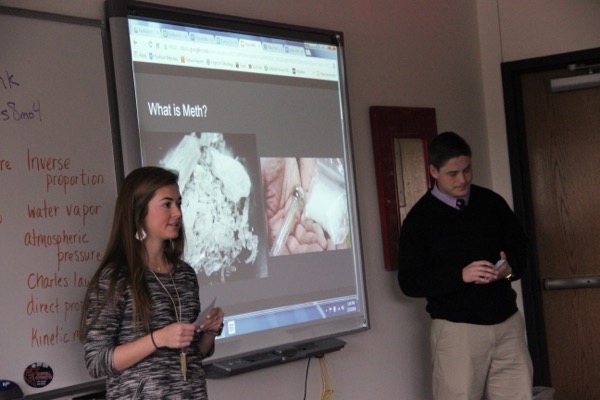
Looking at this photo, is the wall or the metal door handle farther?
the metal door handle

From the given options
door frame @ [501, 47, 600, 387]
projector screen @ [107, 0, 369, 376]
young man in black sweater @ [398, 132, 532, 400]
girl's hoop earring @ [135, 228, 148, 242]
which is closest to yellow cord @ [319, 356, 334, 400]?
projector screen @ [107, 0, 369, 376]

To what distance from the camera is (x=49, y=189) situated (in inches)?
94.2

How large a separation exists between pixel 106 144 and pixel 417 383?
2.01m

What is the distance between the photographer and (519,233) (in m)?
3.40

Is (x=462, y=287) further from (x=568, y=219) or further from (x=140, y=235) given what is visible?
(x=140, y=235)

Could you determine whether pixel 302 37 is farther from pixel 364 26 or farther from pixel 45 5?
pixel 45 5

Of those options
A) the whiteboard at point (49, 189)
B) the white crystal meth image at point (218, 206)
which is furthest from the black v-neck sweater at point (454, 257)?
the whiteboard at point (49, 189)

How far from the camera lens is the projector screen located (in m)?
2.71

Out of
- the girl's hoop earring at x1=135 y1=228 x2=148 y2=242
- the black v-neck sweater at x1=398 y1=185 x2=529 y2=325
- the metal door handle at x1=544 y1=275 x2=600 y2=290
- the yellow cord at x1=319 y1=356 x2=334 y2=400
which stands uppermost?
the girl's hoop earring at x1=135 y1=228 x2=148 y2=242

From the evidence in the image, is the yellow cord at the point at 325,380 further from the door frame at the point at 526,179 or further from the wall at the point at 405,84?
the door frame at the point at 526,179

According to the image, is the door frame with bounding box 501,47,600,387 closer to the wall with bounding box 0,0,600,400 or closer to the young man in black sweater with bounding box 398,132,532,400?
the wall with bounding box 0,0,600,400

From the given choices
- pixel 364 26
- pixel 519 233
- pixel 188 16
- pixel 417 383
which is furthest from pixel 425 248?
pixel 188 16

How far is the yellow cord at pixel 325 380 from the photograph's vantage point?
10.8ft

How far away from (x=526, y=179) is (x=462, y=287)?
4.53 ft
